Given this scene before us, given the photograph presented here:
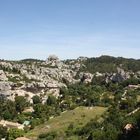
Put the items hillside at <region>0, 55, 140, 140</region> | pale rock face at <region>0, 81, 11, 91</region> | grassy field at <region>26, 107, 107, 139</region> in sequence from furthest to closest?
1. pale rock face at <region>0, 81, 11, 91</region>
2. grassy field at <region>26, 107, 107, 139</region>
3. hillside at <region>0, 55, 140, 140</region>

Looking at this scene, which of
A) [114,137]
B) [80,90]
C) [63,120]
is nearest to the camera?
[114,137]

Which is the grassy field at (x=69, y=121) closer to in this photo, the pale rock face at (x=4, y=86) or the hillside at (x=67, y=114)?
the hillside at (x=67, y=114)

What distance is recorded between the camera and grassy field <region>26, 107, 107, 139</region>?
Result: 86250mm

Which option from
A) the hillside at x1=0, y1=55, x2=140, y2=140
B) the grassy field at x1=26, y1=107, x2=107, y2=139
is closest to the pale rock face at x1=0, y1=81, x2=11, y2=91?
the hillside at x1=0, y1=55, x2=140, y2=140

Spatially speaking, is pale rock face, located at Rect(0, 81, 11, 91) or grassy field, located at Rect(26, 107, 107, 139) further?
pale rock face, located at Rect(0, 81, 11, 91)

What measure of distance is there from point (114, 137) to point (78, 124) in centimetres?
2963

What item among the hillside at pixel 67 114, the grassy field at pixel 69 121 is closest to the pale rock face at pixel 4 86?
the hillside at pixel 67 114

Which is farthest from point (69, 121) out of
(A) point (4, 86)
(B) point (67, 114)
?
(A) point (4, 86)

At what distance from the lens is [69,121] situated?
92750 millimetres

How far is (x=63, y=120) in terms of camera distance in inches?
3807

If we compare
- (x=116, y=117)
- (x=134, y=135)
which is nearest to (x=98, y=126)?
(x=116, y=117)

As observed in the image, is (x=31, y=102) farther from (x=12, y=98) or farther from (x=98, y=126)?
(x=98, y=126)

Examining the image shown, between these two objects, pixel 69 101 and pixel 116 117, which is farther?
pixel 69 101

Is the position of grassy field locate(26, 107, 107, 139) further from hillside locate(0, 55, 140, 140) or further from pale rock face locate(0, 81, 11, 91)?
pale rock face locate(0, 81, 11, 91)
